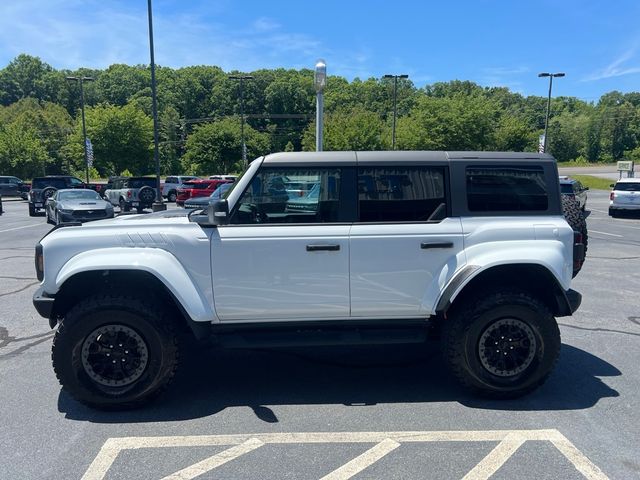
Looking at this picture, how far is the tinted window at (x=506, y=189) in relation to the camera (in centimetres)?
414

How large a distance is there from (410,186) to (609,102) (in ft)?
460

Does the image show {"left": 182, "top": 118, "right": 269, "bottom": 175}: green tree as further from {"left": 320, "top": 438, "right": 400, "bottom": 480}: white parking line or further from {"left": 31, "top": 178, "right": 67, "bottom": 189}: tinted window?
{"left": 320, "top": 438, "right": 400, "bottom": 480}: white parking line

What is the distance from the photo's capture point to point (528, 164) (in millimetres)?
4148

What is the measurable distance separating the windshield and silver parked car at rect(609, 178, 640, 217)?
22178mm

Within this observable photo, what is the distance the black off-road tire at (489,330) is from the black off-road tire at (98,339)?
2.31 metres

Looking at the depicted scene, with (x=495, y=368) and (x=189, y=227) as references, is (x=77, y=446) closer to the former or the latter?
(x=189, y=227)

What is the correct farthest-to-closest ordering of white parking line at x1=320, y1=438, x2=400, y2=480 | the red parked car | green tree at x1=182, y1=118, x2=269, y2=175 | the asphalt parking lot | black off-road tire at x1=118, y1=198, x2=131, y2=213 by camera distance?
green tree at x1=182, y1=118, x2=269, y2=175
the red parked car
black off-road tire at x1=118, y1=198, x2=131, y2=213
the asphalt parking lot
white parking line at x1=320, y1=438, x2=400, y2=480

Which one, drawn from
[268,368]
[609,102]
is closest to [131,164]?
[268,368]

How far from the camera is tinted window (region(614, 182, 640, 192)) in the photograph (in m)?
22.4

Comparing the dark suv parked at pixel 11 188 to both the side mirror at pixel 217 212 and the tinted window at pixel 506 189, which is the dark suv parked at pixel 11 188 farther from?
the tinted window at pixel 506 189

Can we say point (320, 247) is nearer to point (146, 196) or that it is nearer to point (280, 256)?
point (280, 256)

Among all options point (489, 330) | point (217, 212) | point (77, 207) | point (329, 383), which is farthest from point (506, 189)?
point (77, 207)

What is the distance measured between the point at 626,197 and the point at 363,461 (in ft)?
77.7

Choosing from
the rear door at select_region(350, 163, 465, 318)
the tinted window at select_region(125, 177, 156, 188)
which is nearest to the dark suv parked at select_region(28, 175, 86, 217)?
the tinted window at select_region(125, 177, 156, 188)
